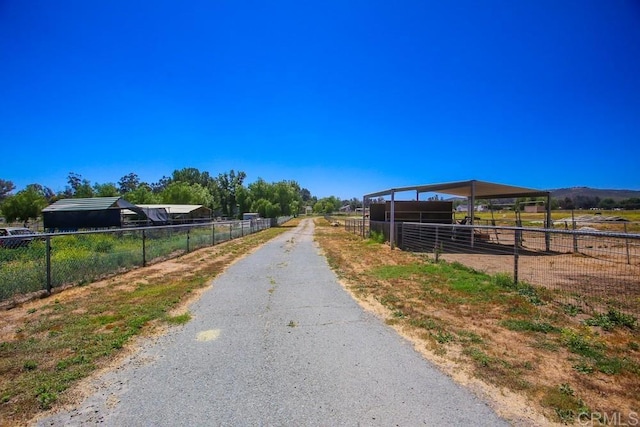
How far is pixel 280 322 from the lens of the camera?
209 inches

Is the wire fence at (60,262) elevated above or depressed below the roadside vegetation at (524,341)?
above

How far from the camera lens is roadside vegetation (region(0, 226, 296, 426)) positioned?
10.4 ft

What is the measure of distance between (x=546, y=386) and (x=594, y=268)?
31.1ft

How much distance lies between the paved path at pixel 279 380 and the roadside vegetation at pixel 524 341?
1.50 ft

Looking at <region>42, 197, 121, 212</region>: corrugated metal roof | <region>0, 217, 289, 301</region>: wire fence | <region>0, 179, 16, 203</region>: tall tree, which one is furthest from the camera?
<region>0, 179, 16, 203</region>: tall tree

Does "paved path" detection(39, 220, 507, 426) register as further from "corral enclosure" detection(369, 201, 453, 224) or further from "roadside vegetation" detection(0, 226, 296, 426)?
"corral enclosure" detection(369, 201, 453, 224)

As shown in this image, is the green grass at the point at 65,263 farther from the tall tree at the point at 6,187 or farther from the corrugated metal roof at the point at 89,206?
the tall tree at the point at 6,187

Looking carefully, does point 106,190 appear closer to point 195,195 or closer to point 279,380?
point 195,195

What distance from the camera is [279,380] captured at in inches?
134

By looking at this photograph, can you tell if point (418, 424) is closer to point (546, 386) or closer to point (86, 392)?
point (546, 386)

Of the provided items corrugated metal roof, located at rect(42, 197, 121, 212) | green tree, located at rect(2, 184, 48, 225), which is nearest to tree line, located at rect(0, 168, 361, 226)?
green tree, located at rect(2, 184, 48, 225)

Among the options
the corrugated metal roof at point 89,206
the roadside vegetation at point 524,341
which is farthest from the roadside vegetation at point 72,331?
the corrugated metal roof at point 89,206

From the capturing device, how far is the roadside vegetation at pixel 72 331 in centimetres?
316

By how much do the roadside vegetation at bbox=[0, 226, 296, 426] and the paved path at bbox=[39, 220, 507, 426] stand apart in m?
0.37
